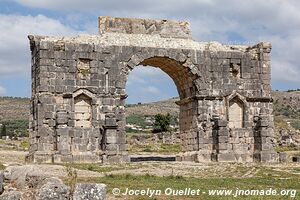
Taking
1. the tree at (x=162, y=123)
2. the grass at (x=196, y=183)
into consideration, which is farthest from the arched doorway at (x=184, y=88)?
the tree at (x=162, y=123)

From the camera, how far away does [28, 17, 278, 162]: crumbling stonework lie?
2277 centimetres

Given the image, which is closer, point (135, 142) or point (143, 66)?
point (143, 66)

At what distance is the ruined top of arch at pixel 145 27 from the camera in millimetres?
24203

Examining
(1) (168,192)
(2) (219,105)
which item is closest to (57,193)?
(1) (168,192)

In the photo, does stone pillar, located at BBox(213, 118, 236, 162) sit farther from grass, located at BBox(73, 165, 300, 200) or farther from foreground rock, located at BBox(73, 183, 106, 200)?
foreground rock, located at BBox(73, 183, 106, 200)

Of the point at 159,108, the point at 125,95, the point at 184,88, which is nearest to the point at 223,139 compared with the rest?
the point at 184,88

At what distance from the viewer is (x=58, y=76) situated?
22984 mm

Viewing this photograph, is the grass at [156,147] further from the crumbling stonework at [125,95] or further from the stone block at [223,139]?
the stone block at [223,139]

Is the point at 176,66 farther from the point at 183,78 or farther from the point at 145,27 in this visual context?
the point at 145,27

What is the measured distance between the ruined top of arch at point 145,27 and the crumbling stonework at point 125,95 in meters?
0.04

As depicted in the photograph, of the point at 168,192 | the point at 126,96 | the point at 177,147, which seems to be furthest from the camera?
the point at 177,147

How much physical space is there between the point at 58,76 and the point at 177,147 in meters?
17.6

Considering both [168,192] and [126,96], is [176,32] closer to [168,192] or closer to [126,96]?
[126,96]

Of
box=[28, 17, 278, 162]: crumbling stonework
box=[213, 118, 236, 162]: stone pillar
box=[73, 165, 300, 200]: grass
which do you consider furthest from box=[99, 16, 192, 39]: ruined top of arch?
box=[73, 165, 300, 200]: grass
